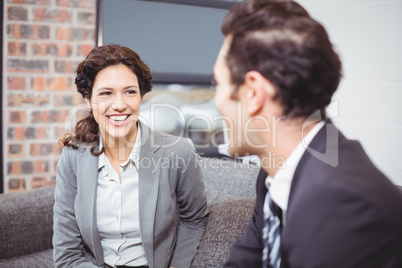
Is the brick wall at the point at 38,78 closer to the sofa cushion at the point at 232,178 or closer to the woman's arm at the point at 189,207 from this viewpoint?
the sofa cushion at the point at 232,178

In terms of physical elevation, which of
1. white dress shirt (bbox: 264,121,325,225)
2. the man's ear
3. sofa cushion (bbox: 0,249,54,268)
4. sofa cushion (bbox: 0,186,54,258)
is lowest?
sofa cushion (bbox: 0,249,54,268)

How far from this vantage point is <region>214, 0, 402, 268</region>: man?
30.8 inches

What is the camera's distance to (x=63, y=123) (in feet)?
8.90

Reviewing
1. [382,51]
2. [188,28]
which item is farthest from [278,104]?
[188,28]

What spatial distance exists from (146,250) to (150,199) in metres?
0.18

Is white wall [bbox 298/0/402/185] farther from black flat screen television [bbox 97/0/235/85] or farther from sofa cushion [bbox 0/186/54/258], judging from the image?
sofa cushion [bbox 0/186/54/258]

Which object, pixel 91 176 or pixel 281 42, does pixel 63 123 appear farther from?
pixel 281 42

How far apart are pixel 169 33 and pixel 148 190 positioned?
1705 millimetres

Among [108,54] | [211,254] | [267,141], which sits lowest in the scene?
[211,254]

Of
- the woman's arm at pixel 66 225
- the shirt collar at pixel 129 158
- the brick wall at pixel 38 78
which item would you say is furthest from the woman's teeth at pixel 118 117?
the brick wall at pixel 38 78

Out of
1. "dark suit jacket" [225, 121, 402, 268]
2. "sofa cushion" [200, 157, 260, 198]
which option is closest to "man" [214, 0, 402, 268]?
"dark suit jacket" [225, 121, 402, 268]

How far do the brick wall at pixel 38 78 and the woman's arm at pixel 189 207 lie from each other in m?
1.34

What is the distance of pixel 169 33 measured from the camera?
9.89ft

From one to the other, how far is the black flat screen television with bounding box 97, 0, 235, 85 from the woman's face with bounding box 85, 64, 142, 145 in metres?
1.29
